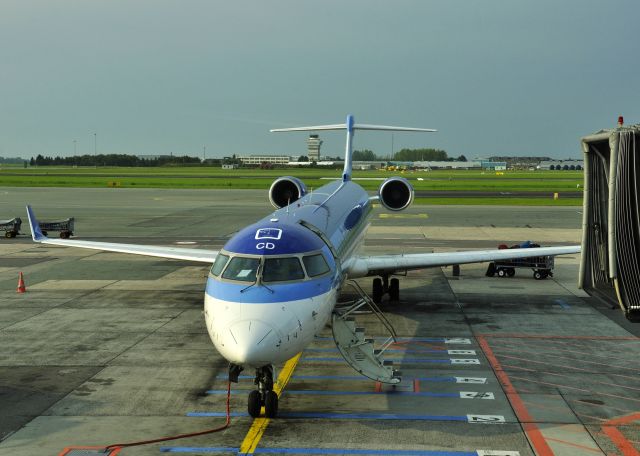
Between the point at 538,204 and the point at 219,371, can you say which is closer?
the point at 219,371

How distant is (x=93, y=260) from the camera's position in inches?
1293

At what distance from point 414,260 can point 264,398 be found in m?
9.92

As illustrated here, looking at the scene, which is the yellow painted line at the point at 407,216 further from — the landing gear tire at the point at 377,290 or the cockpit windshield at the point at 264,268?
the cockpit windshield at the point at 264,268

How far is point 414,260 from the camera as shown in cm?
2147

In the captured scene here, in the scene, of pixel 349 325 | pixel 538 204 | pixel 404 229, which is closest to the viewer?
pixel 349 325

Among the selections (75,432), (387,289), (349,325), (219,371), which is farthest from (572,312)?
(75,432)

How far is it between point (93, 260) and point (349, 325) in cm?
2185

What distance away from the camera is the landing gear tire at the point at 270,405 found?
41.2ft

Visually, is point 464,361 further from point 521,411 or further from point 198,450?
point 198,450

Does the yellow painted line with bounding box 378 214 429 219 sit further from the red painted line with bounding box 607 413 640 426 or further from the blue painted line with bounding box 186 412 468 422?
the blue painted line with bounding box 186 412 468 422

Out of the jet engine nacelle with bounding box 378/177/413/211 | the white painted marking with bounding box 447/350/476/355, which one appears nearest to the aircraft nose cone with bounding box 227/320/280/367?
the white painted marking with bounding box 447/350/476/355

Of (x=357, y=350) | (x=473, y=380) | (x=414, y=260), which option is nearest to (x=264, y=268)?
(x=357, y=350)

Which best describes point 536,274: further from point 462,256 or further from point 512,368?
point 512,368

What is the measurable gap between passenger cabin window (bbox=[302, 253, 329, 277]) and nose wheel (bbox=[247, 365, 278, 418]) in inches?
78.8
